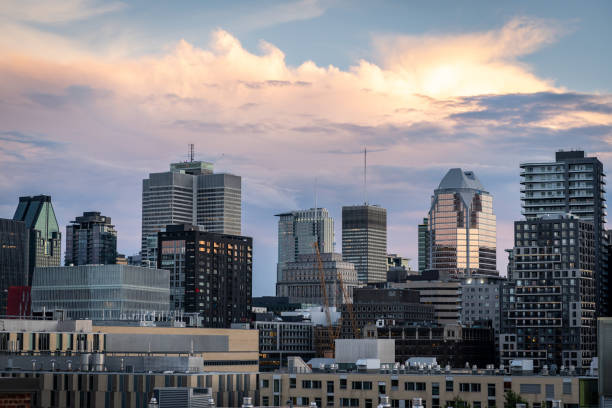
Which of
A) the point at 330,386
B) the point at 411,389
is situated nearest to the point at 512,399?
the point at 411,389

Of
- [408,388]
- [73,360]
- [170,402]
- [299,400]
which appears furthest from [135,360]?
[170,402]

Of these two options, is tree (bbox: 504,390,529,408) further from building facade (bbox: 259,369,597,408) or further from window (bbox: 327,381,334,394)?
window (bbox: 327,381,334,394)

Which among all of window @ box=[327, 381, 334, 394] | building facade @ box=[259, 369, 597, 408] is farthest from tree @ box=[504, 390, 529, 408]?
window @ box=[327, 381, 334, 394]

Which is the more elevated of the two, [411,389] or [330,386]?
[330,386]

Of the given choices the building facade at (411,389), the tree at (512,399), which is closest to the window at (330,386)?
the building facade at (411,389)

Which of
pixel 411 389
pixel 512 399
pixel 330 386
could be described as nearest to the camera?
pixel 512 399

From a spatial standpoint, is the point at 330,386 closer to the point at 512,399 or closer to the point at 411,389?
the point at 411,389

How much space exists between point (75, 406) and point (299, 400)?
40.0m

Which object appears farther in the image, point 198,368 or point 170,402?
point 198,368

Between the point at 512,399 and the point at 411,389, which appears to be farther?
the point at 411,389

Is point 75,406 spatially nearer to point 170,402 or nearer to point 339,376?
point 339,376

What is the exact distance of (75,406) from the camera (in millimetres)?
163250

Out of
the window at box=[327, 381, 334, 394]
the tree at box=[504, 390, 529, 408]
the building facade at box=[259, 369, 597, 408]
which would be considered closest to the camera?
the tree at box=[504, 390, 529, 408]

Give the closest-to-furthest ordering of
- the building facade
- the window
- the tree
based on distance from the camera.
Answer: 1. the tree
2. the building facade
3. the window
